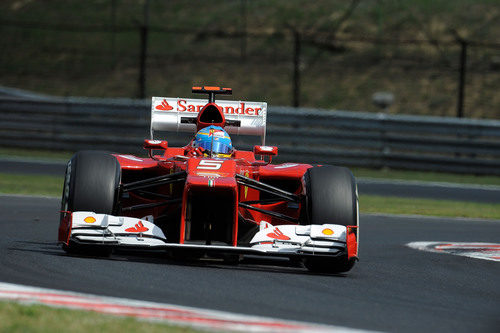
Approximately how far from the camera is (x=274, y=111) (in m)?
20.7

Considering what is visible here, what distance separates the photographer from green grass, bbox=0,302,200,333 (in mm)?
5449

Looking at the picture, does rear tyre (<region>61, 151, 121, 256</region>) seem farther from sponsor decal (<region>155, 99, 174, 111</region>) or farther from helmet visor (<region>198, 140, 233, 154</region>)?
sponsor decal (<region>155, 99, 174, 111</region>)

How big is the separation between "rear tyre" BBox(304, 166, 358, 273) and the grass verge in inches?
241

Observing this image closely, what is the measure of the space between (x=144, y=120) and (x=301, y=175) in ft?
38.3

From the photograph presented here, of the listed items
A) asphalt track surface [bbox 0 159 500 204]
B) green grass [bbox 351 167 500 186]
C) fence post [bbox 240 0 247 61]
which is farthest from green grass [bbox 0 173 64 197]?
fence post [bbox 240 0 247 61]

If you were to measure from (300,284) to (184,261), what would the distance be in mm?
1550

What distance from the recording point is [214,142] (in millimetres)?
10141

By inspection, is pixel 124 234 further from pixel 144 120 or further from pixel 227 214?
pixel 144 120

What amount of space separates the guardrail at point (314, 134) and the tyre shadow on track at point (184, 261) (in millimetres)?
10296

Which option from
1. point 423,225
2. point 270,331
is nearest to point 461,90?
point 423,225

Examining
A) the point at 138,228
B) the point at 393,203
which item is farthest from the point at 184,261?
the point at 393,203

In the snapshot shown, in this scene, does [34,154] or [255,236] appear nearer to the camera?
[255,236]

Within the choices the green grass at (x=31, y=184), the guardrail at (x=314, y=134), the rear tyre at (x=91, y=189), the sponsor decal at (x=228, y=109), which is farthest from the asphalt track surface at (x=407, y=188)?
the rear tyre at (x=91, y=189)

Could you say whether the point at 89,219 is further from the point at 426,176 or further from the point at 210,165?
the point at 426,176
